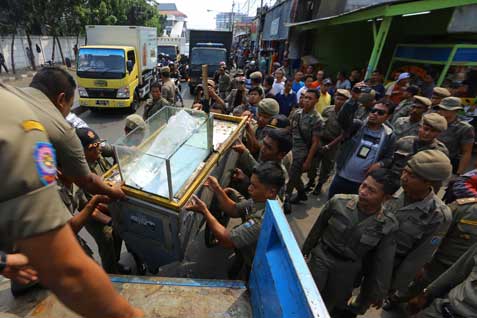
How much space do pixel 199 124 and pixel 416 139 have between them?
96.6 inches

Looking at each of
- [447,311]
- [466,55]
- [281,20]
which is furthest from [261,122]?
[281,20]

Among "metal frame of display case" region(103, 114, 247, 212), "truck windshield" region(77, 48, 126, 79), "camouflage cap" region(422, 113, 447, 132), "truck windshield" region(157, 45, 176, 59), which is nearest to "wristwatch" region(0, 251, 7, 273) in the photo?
"metal frame of display case" region(103, 114, 247, 212)

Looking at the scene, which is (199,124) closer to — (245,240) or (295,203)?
(245,240)

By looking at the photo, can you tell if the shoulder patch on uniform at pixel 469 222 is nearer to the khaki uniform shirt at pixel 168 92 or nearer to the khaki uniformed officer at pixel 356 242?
the khaki uniformed officer at pixel 356 242

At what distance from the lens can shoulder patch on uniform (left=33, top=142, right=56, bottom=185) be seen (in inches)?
26.9

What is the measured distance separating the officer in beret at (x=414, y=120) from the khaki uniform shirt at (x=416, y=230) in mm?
1759

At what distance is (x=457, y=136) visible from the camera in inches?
135

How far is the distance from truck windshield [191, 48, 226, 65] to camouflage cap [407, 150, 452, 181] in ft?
38.5

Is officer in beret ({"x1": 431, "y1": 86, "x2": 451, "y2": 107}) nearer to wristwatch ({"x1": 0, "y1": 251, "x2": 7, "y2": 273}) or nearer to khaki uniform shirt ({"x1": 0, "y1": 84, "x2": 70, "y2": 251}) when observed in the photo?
khaki uniform shirt ({"x1": 0, "y1": 84, "x2": 70, "y2": 251})

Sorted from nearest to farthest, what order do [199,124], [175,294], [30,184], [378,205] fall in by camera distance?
[30,184], [175,294], [378,205], [199,124]

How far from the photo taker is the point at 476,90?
6465 mm

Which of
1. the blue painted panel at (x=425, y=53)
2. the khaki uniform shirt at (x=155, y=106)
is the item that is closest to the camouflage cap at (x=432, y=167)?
the khaki uniform shirt at (x=155, y=106)

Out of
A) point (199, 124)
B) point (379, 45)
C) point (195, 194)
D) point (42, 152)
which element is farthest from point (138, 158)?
point (379, 45)

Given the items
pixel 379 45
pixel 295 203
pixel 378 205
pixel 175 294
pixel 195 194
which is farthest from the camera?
pixel 379 45
